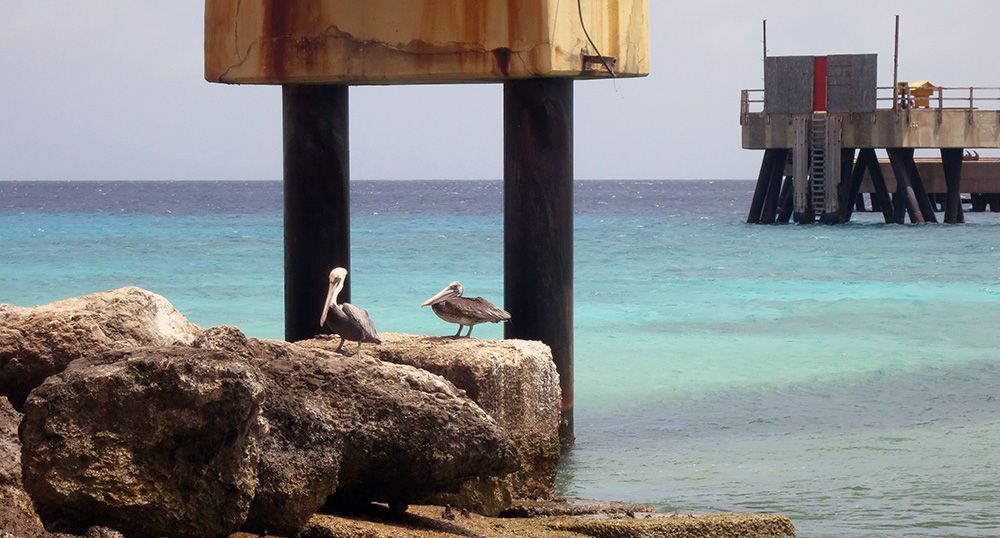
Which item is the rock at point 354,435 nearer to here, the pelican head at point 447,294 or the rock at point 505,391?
the rock at point 505,391

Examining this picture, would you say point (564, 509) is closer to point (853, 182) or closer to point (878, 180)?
point (853, 182)

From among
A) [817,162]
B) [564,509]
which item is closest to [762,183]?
[817,162]

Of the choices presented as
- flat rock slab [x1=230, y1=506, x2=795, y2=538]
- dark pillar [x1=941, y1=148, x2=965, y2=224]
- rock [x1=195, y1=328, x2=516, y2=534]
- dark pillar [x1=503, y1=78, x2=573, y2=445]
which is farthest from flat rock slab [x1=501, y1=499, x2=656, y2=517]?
dark pillar [x1=941, y1=148, x2=965, y2=224]

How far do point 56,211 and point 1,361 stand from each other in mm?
71684

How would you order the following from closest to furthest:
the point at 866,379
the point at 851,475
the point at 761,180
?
the point at 851,475, the point at 866,379, the point at 761,180

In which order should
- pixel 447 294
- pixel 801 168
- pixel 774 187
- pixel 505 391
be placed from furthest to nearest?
pixel 774 187, pixel 801 168, pixel 447 294, pixel 505 391

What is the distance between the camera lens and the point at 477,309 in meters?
8.45

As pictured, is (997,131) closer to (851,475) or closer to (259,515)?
(851,475)

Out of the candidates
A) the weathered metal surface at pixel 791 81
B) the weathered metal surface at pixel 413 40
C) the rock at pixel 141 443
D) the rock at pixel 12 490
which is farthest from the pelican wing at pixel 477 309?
the weathered metal surface at pixel 791 81

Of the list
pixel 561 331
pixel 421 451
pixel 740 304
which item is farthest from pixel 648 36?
pixel 740 304

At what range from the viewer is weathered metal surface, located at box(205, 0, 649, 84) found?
8.72 meters

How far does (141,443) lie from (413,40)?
4.03 m

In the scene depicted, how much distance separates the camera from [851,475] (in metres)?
10.1

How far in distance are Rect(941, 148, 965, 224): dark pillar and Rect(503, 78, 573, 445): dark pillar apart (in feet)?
108
